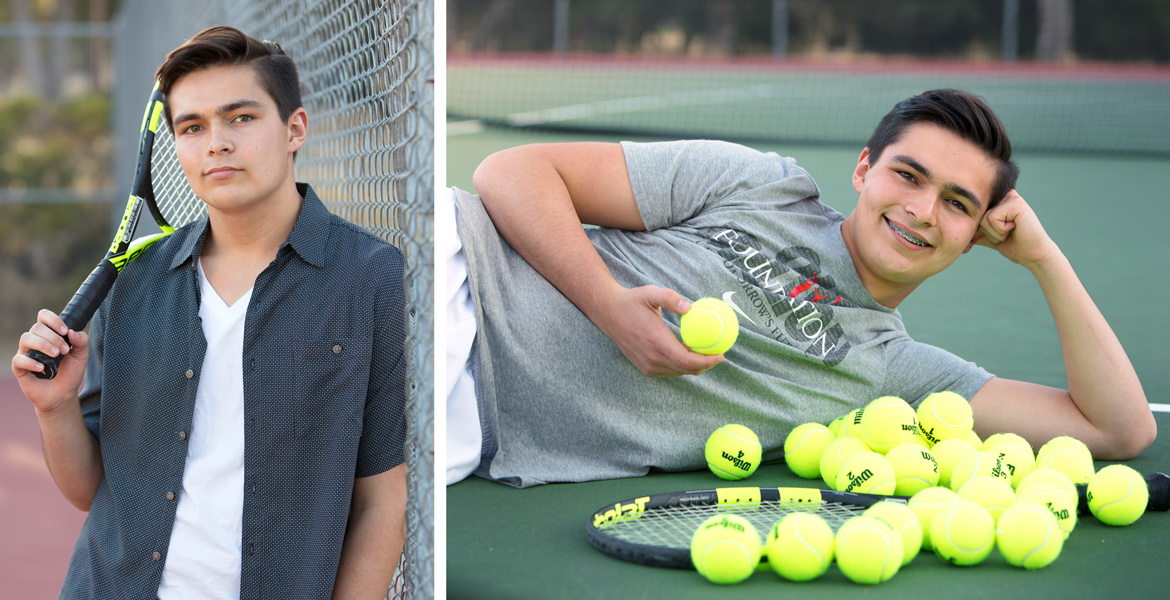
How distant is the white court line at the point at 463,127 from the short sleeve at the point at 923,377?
7065mm

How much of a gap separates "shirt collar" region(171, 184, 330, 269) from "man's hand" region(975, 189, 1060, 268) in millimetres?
1293

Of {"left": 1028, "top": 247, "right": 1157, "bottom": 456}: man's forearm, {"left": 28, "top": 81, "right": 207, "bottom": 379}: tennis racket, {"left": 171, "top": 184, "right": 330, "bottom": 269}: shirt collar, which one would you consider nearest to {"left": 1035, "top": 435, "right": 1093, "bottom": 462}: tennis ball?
{"left": 1028, "top": 247, "right": 1157, "bottom": 456}: man's forearm

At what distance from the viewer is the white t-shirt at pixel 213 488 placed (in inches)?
66.1

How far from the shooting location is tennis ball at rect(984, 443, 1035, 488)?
197cm

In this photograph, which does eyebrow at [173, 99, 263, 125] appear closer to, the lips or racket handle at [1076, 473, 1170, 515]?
the lips

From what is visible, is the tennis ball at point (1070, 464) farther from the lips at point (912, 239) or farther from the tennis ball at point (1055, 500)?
the lips at point (912, 239)

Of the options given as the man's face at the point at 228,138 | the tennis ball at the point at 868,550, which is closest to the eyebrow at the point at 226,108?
the man's face at the point at 228,138

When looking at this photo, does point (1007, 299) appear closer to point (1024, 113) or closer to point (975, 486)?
point (975, 486)

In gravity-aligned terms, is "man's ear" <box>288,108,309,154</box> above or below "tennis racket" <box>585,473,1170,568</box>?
above

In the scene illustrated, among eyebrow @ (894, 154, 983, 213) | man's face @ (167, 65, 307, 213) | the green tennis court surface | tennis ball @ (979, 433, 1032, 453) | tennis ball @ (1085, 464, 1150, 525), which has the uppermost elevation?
man's face @ (167, 65, 307, 213)

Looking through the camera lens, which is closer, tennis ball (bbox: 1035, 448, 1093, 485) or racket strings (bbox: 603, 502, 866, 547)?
racket strings (bbox: 603, 502, 866, 547)

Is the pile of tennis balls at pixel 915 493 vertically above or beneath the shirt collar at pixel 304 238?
beneath

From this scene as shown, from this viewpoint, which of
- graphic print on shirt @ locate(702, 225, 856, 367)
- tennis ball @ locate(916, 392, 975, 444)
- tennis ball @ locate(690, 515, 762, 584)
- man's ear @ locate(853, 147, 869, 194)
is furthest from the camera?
man's ear @ locate(853, 147, 869, 194)

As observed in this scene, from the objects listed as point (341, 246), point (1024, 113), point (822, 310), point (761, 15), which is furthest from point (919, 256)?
point (761, 15)
